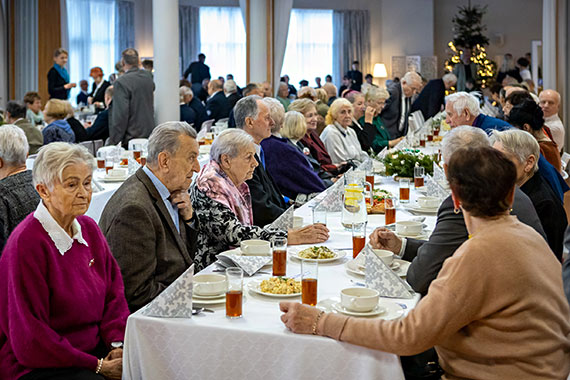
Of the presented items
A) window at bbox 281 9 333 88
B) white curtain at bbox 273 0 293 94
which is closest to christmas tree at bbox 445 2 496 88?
window at bbox 281 9 333 88

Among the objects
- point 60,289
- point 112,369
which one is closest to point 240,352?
point 112,369

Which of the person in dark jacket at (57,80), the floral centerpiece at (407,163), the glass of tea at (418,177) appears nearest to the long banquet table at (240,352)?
the glass of tea at (418,177)

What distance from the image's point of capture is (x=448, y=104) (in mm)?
→ 5484

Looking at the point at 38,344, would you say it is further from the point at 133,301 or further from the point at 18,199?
the point at 18,199

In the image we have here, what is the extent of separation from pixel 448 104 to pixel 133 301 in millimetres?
3552

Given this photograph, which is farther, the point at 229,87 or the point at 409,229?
the point at 229,87

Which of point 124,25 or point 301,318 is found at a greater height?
point 124,25

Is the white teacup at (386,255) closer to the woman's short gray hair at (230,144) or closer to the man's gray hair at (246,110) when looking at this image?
the woman's short gray hair at (230,144)

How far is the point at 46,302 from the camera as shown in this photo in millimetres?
2176

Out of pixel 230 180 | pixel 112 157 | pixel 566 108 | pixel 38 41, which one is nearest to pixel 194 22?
pixel 38 41

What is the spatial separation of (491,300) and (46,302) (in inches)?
52.5

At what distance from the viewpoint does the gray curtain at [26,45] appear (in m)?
13.6

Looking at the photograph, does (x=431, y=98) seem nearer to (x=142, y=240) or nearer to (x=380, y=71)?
(x=380, y=71)

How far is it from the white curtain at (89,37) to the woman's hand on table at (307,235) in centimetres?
1339
